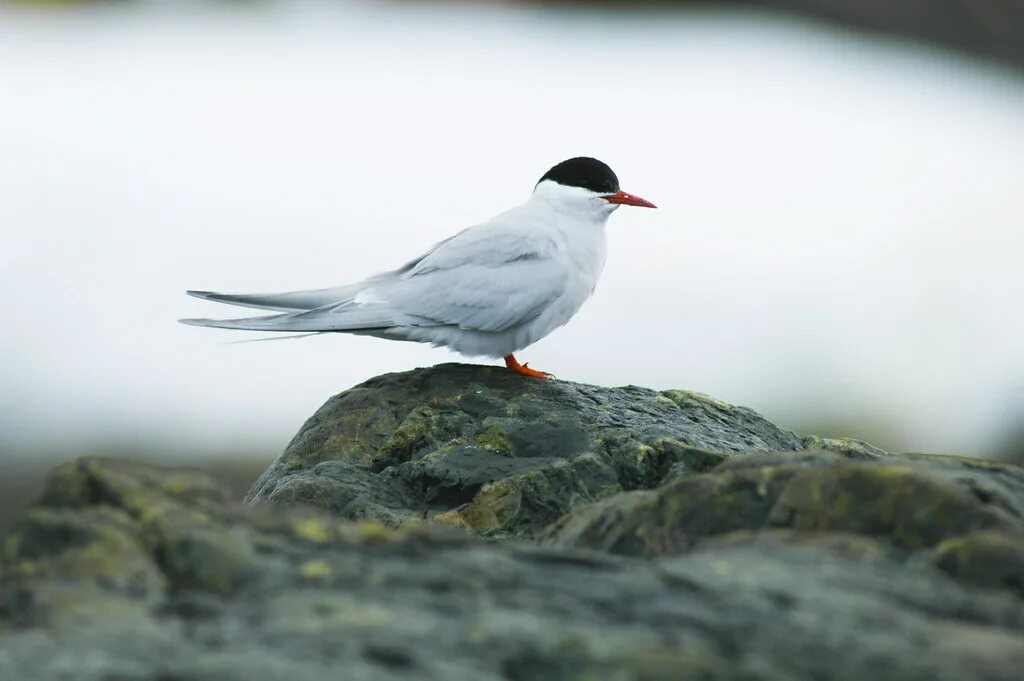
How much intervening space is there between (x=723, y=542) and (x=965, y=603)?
18.9 inches

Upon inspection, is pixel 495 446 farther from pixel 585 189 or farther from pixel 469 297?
pixel 585 189

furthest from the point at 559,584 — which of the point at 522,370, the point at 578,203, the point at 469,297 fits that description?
the point at 578,203

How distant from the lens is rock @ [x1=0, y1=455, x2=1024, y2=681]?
193cm

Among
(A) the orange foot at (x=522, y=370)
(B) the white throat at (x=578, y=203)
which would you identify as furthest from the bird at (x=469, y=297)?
(B) the white throat at (x=578, y=203)

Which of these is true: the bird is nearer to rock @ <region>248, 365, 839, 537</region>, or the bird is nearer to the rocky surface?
rock @ <region>248, 365, 839, 537</region>

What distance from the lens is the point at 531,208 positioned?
5.83 metres

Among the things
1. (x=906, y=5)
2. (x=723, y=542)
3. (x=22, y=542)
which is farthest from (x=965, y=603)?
(x=906, y=5)

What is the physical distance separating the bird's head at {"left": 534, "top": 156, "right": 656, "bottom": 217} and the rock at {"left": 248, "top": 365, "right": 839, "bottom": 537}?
115 centimetres

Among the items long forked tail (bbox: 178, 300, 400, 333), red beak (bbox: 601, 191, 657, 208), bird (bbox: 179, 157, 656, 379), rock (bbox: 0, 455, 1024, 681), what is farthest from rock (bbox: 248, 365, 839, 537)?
rock (bbox: 0, 455, 1024, 681)

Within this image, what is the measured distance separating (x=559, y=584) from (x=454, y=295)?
3122 millimetres

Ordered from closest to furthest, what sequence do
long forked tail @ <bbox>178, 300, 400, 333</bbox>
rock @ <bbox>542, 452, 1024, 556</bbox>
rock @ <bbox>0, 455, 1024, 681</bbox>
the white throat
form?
rock @ <bbox>0, 455, 1024, 681</bbox> < rock @ <bbox>542, 452, 1024, 556</bbox> < long forked tail @ <bbox>178, 300, 400, 333</bbox> < the white throat

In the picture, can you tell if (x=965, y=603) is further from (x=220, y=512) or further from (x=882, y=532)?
(x=220, y=512)

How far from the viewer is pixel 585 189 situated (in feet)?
19.3

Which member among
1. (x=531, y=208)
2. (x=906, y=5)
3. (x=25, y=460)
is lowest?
(x=25, y=460)
